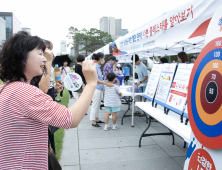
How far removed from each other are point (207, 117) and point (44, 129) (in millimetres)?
1139

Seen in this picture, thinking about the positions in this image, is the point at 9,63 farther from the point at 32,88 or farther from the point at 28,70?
the point at 32,88

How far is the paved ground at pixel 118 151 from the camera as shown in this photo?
10.2 ft

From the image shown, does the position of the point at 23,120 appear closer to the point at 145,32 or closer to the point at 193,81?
the point at 193,81

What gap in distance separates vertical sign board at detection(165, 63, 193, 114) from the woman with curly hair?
2.12 metres

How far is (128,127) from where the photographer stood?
511 cm

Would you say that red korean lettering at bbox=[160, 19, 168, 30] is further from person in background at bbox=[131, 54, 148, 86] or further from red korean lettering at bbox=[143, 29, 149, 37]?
person in background at bbox=[131, 54, 148, 86]

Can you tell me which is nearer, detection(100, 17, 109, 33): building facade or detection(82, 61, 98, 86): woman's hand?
detection(82, 61, 98, 86): woman's hand

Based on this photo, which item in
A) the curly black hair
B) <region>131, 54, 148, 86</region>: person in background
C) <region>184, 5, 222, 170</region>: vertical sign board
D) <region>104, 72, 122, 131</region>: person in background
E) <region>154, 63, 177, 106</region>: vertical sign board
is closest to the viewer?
the curly black hair

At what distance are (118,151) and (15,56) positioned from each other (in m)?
3.07

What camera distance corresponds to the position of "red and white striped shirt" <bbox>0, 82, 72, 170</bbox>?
92 cm

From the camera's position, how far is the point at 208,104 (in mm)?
1351

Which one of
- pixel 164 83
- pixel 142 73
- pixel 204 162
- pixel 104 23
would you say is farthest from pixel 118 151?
pixel 104 23

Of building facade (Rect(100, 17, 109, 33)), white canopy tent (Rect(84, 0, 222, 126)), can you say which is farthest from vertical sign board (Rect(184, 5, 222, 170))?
building facade (Rect(100, 17, 109, 33))

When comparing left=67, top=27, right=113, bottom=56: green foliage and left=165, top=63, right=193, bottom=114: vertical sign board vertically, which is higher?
left=67, top=27, right=113, bottom=56: green foliage
